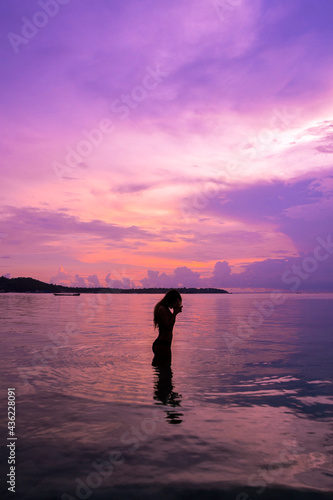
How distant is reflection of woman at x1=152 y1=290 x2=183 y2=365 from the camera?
1263 cm

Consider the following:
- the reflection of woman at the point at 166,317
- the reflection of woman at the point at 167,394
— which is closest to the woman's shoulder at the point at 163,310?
the reflection of woman at the point at 166,317

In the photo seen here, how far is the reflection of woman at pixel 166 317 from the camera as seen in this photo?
12628 mm

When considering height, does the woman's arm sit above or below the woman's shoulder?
below

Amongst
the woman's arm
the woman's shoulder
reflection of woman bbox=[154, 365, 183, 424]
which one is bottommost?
reflection of woman bbox=[154, 365, 183, 424]

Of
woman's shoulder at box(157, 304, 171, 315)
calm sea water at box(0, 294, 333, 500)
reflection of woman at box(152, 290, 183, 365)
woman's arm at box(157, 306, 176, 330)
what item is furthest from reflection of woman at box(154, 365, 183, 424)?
woman's shoulder at box(157, 304, 171, 315)

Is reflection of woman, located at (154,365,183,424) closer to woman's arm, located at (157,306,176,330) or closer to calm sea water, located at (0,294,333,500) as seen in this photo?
calm sea water, located at (0,294,333,500)

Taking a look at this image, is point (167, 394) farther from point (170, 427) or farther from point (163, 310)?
point (163, 310)

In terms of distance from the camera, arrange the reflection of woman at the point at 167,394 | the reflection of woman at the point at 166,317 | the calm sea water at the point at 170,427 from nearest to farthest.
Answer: the calm sea water at the point at 170,427
the reflection of woman at the point at 167,394
the reflection of woman at the point at 166,317

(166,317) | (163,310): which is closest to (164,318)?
(166,317)

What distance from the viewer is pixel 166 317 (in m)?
12.7

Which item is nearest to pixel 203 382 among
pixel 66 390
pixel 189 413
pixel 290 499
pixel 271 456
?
pixel 189 413

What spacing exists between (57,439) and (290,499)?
401 centimetres

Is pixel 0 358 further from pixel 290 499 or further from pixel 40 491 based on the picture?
pixel 290 499

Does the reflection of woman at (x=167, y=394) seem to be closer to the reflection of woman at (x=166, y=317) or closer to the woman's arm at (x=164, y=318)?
the reflection of woman at (x=166, y=317)
